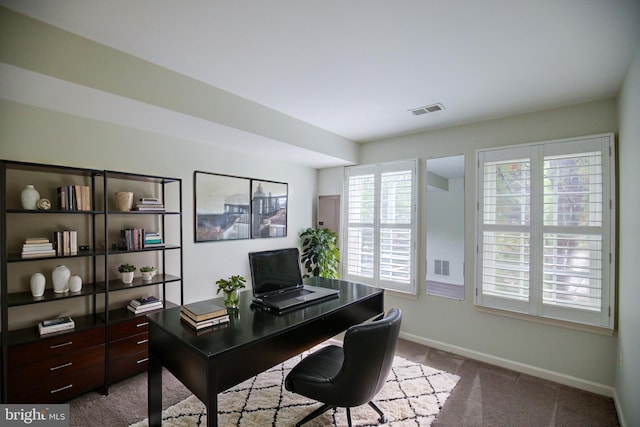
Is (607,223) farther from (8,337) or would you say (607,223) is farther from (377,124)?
(8,337)

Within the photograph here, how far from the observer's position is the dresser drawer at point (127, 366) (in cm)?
250

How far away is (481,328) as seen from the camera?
328cm

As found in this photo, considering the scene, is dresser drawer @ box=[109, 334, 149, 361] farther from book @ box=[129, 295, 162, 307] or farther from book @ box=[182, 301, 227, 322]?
book @ box=[182, 301, 227, 322]

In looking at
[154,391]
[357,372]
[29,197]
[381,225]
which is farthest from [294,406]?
[29,197]

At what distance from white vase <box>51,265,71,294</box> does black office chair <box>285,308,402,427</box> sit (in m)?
1.88

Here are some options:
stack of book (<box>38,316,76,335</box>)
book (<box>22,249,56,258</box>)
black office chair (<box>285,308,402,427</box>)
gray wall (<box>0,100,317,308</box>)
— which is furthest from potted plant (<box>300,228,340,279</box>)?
book (<box>22,249,56,258</box>)

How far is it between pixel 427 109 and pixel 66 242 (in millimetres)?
3298

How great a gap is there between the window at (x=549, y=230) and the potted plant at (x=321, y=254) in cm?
180

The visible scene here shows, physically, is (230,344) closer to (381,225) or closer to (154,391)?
(154,391)

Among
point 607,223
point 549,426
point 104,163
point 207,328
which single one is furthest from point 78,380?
point 607,223

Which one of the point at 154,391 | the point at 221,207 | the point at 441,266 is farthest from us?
the point at 441,266

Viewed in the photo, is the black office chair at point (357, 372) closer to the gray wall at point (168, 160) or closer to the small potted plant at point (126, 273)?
the small potted plant at point (126, 273)

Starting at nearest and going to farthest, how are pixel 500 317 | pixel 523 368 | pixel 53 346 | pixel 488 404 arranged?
pixel 53 346
pixel 488 404
pixel 523 368
pixel 500 317

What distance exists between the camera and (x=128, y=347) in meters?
2.59
